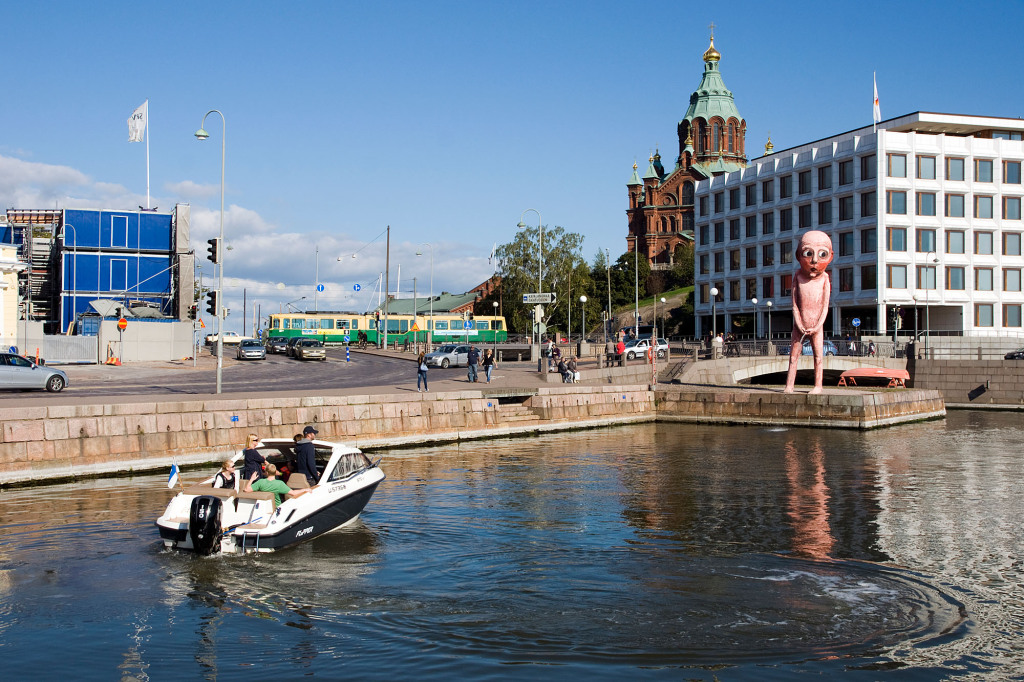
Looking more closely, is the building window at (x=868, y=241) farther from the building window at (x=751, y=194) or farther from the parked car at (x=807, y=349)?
the parked car at (x=807, y=349)

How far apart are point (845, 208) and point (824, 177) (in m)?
3.60

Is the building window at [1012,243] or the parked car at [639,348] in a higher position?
the building window at [1012,243]

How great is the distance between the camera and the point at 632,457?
3041 cm

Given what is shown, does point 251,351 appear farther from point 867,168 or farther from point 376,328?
point 867,168

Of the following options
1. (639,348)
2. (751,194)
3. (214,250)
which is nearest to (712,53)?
(751,194)

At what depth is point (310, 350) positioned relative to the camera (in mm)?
63062

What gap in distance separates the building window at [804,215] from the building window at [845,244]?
393 cm

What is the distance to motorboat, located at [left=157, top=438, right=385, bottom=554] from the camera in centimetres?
1449

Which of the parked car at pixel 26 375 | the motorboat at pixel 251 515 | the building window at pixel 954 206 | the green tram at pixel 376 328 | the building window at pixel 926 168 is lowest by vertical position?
the motorboat at pixel 251 515

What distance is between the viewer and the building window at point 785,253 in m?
78.5

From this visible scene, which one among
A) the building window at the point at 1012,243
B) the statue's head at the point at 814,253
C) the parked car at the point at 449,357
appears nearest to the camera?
the statue's head at the point at 814,253

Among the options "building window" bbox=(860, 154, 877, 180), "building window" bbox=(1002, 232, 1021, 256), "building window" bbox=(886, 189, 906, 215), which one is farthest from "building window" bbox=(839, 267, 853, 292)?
"building window" bbox=(1002, 232, 1021, 256)

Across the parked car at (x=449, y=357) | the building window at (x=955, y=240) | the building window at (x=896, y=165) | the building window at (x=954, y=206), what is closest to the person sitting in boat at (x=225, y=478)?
the parked car at (x=449, y=357)

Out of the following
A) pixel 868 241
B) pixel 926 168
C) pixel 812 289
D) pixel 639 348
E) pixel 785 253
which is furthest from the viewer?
pixel 785 253
